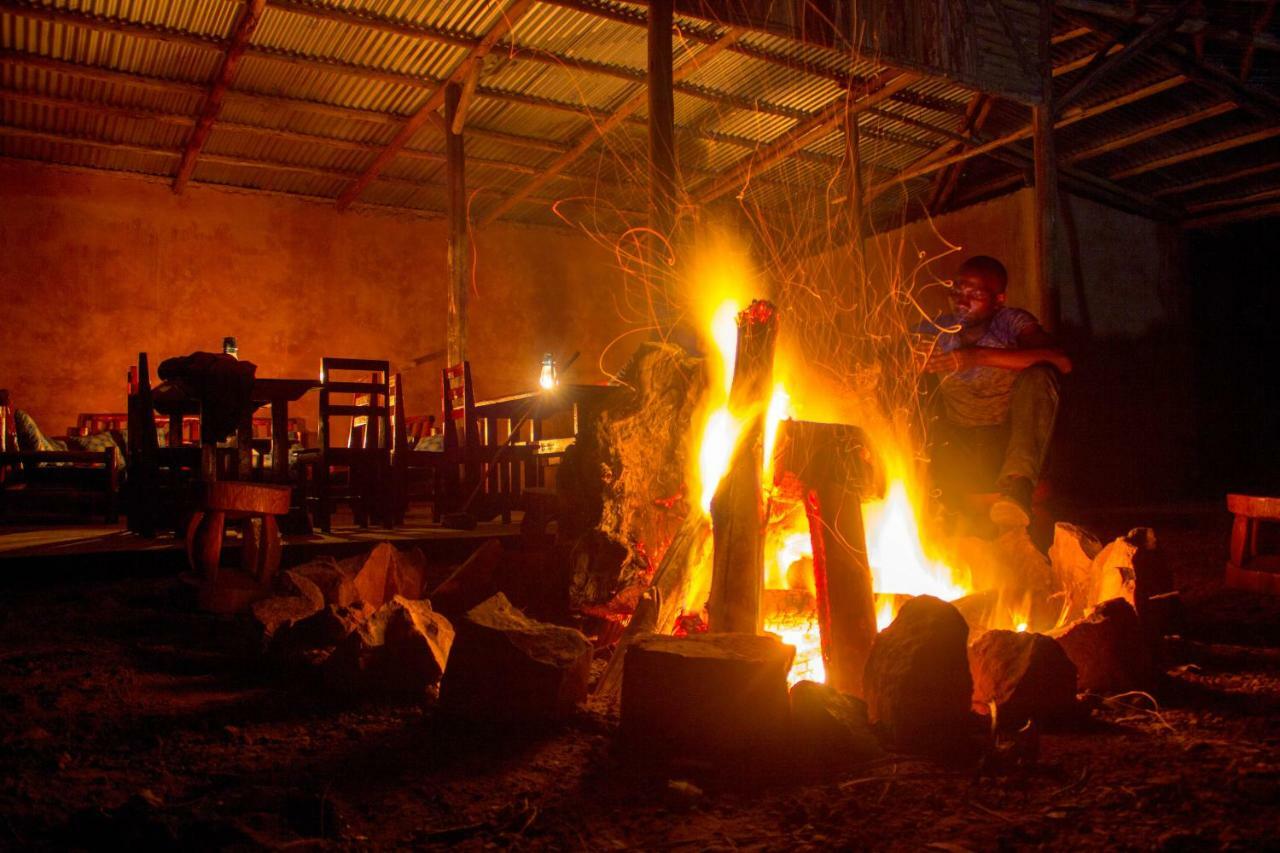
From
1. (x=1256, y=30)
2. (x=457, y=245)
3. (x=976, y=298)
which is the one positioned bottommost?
(x=976, y=298)

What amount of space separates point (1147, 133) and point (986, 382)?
6.37 meters

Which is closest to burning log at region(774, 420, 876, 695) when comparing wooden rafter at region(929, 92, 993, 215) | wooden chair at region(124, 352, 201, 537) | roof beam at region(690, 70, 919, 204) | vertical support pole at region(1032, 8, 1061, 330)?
wooden chair at region(124, 352, 201, 537)

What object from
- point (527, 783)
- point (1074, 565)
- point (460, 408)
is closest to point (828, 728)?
point (527, 783)

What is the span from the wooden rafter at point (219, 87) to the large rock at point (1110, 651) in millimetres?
7475

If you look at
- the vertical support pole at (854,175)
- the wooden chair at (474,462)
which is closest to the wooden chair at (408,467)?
the wooden chair at (474,462)

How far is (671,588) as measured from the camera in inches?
133

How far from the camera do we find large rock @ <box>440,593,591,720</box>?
2611 mm

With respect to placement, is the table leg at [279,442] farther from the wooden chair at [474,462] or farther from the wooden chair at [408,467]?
the wooden chair at [474,462]

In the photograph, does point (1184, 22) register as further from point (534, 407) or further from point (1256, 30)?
point (534, 407)

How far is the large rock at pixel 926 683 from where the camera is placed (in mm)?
2369

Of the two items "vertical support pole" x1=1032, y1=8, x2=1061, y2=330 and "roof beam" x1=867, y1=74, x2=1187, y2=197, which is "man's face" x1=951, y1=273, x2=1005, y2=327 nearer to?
"vertical support pole" x1=1032, y1=8, x2=1061, y2=330

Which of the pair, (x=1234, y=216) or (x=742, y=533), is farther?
(x=1234, y=216)

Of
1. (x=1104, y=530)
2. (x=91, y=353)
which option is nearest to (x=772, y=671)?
(x=1104, y=530)

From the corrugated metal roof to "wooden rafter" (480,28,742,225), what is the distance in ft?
0.28
